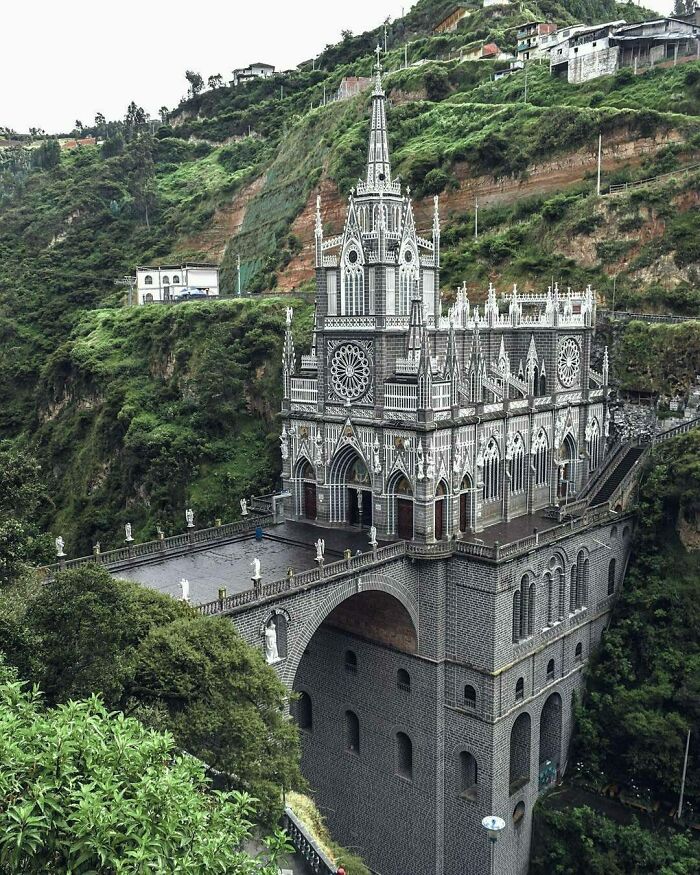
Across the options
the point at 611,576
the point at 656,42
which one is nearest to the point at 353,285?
the point at 611,576

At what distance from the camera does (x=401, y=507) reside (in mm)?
36781

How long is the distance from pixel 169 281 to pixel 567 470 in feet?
195

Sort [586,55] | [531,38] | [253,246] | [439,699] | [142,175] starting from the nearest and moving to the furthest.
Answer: [439,699] → [586,55] → [253,246] → [531,38] → [142,175]

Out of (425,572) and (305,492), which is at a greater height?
(305,492)

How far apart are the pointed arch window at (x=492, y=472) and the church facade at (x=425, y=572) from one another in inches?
4.6

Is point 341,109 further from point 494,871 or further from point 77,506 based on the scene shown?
point 494,871

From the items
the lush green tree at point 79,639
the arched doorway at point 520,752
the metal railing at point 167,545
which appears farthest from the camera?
the arched doorway at point 520,752

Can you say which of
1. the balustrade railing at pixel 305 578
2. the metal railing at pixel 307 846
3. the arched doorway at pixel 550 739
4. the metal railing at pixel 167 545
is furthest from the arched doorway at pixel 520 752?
the metal railing at pixel 307 846

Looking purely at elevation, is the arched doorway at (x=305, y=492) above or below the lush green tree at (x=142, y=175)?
below

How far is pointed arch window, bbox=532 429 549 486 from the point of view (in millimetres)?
43081

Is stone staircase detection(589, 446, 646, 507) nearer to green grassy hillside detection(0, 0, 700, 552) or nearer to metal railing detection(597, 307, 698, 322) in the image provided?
metal railing detection(597, 307, 698, 322)

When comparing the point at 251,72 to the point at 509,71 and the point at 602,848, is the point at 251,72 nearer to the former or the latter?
the point at 509,71

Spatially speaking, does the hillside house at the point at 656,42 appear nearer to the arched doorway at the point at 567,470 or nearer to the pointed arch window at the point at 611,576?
the arched doorway at the point at 567,470

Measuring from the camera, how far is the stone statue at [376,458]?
36688 mm
